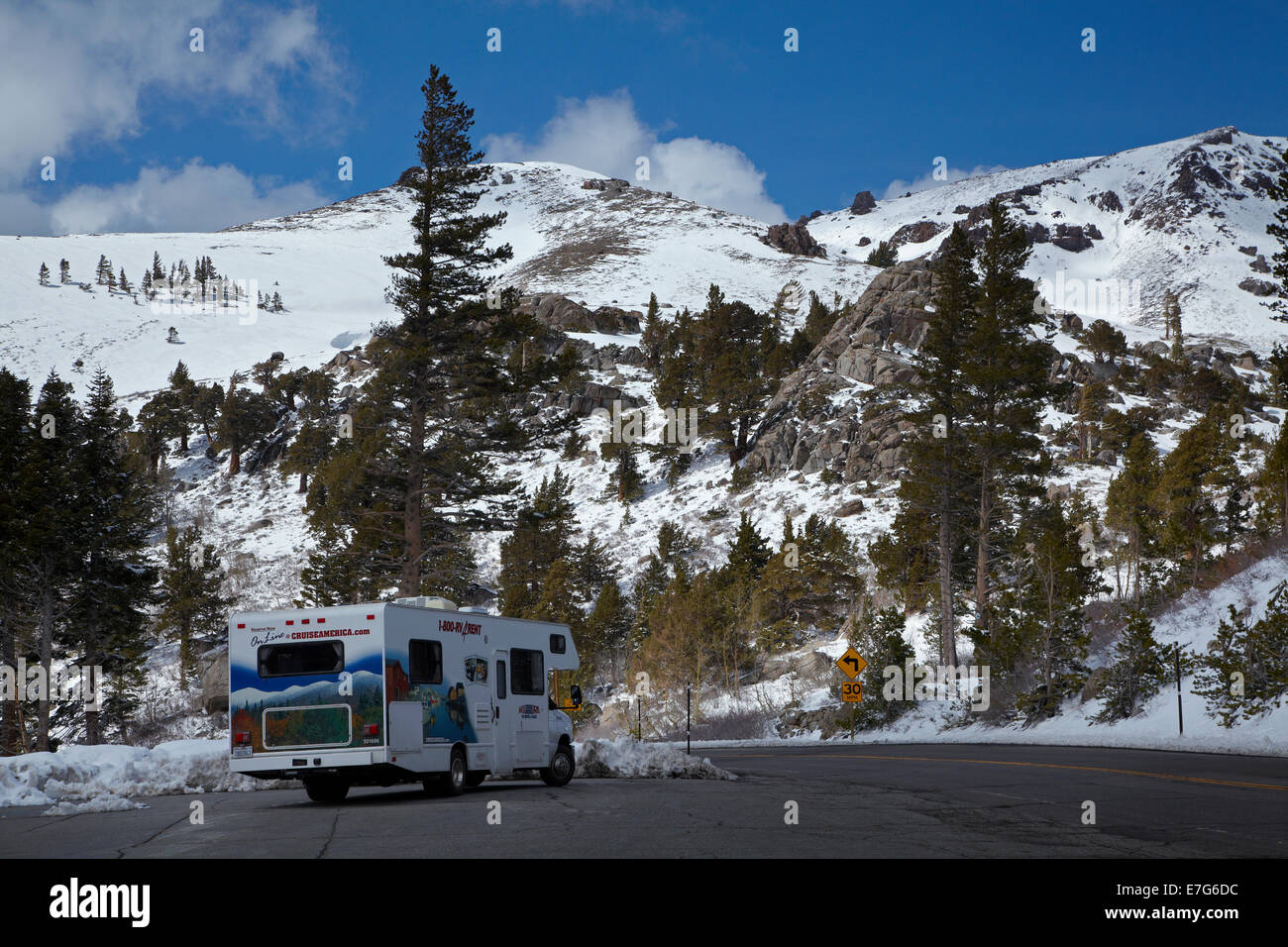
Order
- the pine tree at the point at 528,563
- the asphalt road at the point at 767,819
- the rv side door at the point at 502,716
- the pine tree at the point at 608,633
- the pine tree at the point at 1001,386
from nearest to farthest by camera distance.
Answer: the asphalt road at the point at 767,819 < the rv side door at the point at 502,716 < the pine tree at the point at 1001,386 < the pine tree at the point at 608,633 < the pine tree at the point at 528,563

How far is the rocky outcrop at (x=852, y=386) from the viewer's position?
73.8 m

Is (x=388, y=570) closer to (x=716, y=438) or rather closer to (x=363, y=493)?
(x=363, y=493)

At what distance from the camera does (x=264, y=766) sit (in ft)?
49.3

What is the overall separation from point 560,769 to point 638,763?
1824mm

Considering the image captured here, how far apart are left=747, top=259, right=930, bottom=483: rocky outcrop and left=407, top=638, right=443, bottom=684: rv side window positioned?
2232 inches

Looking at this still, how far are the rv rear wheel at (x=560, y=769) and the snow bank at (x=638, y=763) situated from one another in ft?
4.54

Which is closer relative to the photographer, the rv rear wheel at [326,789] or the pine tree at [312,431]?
the rv rear wheel at [326,789]

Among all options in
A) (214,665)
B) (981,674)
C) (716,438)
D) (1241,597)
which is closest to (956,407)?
(981,674)

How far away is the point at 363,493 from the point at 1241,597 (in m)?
24.6

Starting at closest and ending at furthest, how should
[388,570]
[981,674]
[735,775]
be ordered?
1. [735,775]
2. [981,674]
3. [388,570]

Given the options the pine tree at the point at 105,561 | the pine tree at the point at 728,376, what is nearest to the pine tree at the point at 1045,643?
the pine tree at the point at 105,561

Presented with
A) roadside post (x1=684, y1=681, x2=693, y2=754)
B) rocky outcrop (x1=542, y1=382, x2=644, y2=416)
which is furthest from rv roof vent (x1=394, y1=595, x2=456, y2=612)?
rocky outcrop (x1=542, y1=382, x2=644, y2=416)

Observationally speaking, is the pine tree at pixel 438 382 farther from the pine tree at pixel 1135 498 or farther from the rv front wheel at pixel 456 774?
the pine tree at pixel 1135 498

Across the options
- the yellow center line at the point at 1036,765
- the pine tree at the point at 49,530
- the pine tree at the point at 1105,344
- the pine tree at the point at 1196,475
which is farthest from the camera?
the pine tree at the point at 1105,344
